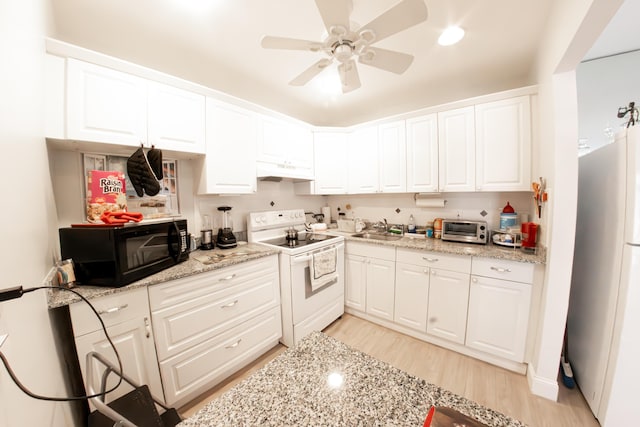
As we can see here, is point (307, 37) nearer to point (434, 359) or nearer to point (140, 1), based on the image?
point (140, 1)

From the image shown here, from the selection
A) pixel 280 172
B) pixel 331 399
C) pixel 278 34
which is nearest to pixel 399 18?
pixel 278 34

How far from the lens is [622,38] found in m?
1.87

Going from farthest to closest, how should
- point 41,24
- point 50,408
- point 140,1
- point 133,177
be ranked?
1. point 133,177
2. point 140,1
3. point 41,24
4. point 50,408

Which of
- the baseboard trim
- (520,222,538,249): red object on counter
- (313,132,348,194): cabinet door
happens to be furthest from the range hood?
the baseboard trim

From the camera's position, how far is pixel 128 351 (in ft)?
4.10

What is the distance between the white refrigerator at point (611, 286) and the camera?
116 cm

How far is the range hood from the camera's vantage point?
87.0 inches

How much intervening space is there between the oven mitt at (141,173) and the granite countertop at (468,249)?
1850mm

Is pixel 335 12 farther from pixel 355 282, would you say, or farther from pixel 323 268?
pixel 355 282

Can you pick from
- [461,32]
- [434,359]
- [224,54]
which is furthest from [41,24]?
[434,359]

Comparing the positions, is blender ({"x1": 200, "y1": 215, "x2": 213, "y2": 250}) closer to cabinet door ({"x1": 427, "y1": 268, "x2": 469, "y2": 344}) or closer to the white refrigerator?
cabinet door ({"x1": 427, "y1": 268, "x2": 469, "y2": 344})

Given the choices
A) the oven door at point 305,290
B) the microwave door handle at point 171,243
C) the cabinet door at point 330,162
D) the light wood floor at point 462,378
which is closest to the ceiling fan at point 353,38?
→ the cabinet door at point 330,162

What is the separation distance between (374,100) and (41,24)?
2.64 metres

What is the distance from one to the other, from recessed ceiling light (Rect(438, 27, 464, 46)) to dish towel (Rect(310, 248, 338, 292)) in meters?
1.96
